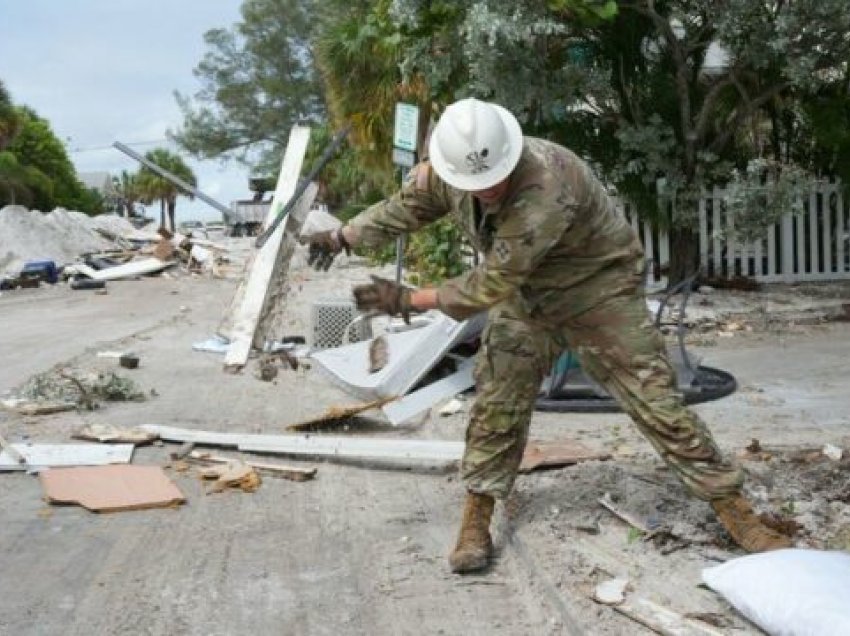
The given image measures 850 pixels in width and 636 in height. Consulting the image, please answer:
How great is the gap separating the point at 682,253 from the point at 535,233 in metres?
9.73

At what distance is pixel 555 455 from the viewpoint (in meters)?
5.57

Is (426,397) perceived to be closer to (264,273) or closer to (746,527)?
(746,527)

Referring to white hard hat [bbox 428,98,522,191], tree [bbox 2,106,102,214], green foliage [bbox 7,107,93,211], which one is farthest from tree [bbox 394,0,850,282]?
green foliage [bbox 7,107,93,211]

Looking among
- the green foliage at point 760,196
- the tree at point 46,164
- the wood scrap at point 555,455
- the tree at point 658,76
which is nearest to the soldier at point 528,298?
A: the wood scrap at point 555,455

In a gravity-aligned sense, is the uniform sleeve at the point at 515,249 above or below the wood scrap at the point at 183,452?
above

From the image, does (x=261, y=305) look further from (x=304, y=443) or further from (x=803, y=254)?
(x=803, y=254)

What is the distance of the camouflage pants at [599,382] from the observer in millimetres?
3988

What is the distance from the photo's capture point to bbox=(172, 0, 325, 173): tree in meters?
49.9

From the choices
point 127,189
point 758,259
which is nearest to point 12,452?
point 758,259

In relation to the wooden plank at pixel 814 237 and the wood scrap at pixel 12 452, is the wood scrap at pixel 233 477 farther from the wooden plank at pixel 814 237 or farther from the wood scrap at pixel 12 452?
the wooden plank at pixel 814 237

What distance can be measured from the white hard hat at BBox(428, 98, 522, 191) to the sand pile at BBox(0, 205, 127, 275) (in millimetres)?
27249

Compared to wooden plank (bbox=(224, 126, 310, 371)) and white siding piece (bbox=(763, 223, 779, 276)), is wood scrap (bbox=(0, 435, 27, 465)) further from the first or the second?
white siding piece (bbox=(763, 223, 779, 276))

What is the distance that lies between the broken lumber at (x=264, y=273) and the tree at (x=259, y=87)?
38.6 m

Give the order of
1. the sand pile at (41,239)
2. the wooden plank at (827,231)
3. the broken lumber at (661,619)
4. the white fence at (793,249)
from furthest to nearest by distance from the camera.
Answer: the sand pile at (41,239), the wooden plank at (827,231), the white fence at (793,249), the broken lumber at (661,619)
